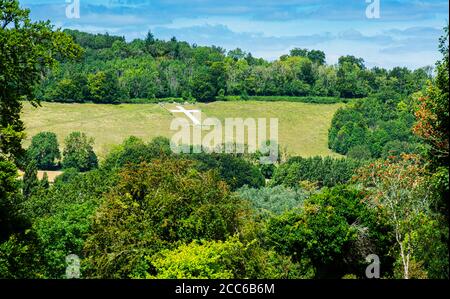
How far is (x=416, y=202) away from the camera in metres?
23.9

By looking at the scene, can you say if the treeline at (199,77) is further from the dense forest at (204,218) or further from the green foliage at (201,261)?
the green foliage at (201,261)

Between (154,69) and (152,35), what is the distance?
3441 cm

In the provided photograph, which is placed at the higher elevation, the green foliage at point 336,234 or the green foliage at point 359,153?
the green foliage at point 336,234

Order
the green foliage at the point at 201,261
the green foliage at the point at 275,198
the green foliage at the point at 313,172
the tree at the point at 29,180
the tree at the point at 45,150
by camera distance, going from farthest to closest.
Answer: the tree at the point at 45,150 < the green foliage at the point at 313,172 < the tree at the point at 29,180 < the green foliage at the point at 275,198 < the green foliage at the point at 201,261

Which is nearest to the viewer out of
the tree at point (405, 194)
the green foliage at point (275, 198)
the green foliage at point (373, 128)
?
the tree at point (405, 194)

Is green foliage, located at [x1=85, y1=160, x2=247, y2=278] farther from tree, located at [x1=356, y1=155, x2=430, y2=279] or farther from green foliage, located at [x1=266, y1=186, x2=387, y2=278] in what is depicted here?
tree, located at [x1=356, y1=155, x2=430, y2=279]

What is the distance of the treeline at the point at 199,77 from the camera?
120 m

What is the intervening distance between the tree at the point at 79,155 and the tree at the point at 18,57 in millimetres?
76778

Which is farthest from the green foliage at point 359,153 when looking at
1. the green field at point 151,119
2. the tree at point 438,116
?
the tree at point 438,116

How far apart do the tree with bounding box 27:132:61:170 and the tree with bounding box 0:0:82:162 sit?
247 feet

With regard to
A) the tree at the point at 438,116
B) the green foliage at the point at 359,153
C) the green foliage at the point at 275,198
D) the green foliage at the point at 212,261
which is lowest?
the green foliage at the point at 275,198

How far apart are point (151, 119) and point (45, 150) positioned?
68.0 feet

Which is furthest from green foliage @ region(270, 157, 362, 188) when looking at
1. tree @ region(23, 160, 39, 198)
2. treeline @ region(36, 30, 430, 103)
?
treeline @ region(36, 30, 430, 103)
